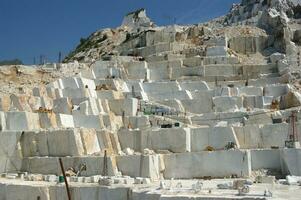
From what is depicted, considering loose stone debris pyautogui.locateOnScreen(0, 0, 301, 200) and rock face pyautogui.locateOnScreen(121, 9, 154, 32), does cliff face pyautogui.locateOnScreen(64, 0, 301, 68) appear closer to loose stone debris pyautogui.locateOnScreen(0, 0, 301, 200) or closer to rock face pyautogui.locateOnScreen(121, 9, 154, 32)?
rock face pyautogui.locateOnScreen(121, 9, 154, 32)

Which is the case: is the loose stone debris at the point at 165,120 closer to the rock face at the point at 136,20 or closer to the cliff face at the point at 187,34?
the cliff face at the point at 187,34

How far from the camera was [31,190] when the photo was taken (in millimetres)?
18734

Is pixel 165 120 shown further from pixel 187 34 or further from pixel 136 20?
pixel 136 20

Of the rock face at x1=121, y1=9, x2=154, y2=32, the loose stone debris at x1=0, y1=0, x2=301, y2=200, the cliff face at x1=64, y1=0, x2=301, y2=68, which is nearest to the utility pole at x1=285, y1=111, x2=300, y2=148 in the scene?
the loose stone debris at x1=0, y1=0, x2=301, y2=200

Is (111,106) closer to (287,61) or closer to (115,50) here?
(287,61)

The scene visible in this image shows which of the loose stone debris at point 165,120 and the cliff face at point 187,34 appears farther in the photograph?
the cliff face at point 187,34

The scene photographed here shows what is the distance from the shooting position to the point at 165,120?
91.6ft

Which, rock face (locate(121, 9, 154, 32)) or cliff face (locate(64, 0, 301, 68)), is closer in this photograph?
cliff face (locate(64, 0, 301, 68))

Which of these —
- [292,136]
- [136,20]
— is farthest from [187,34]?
[292,136]

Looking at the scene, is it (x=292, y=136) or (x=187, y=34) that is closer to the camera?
(x=292, y=136)

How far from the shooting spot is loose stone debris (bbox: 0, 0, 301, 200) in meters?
19.3

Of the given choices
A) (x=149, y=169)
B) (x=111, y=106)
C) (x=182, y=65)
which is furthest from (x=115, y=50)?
(x=149, y=169)

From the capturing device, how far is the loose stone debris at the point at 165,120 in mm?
19266

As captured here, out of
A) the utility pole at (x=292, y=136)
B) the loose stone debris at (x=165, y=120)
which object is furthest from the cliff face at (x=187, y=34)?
the utility pole at (x=292, y=136)
